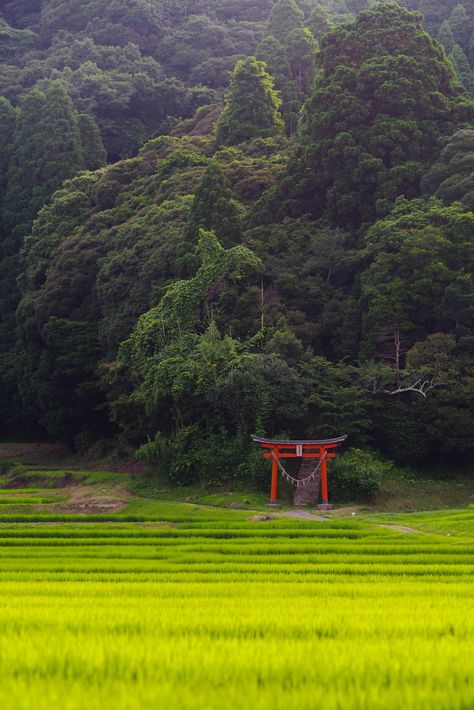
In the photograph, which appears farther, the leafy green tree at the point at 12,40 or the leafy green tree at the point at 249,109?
the leafy green tree at the point at 12,40

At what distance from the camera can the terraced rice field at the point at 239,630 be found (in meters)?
4.30

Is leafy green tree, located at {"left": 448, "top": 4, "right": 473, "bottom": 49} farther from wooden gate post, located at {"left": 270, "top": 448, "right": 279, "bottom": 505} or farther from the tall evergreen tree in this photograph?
wooden gate post, located at {"left": 270, "top": 448, "right": 279, "bottom": 505}

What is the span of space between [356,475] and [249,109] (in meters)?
30.7

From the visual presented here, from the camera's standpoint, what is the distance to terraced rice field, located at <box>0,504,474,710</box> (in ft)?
14.1

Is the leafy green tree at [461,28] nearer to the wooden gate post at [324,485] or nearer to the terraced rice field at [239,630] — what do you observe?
the wooden gate post at [324,485]

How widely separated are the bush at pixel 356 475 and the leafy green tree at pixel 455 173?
39.2 ft

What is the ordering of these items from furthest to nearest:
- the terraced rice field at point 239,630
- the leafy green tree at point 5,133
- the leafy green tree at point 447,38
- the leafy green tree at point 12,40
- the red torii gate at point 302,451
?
the leafy green tree at point 12,40 < the leafy green tree at point 447,38 < the leafy green tree at point 5,133 < the red torii gate at point 302,451 < the terraced rice field at point 239,630

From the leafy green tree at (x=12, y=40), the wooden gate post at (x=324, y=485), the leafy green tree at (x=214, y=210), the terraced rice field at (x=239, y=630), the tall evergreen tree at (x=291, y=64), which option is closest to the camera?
the terraced rice field at (x=239, y=630)

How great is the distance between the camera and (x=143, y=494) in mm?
29469

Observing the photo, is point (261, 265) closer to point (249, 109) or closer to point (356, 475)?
point (356, 475)

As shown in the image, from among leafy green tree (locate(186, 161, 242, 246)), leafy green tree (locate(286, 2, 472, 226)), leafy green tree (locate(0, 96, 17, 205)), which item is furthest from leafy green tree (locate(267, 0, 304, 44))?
leafy green tree (locate(186, 161, 242, 246))

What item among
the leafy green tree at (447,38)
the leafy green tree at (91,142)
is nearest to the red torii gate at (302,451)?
the leafy green tree at (91,142)

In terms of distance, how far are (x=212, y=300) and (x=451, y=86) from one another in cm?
1699

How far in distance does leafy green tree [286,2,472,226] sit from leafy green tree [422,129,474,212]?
1071mm
